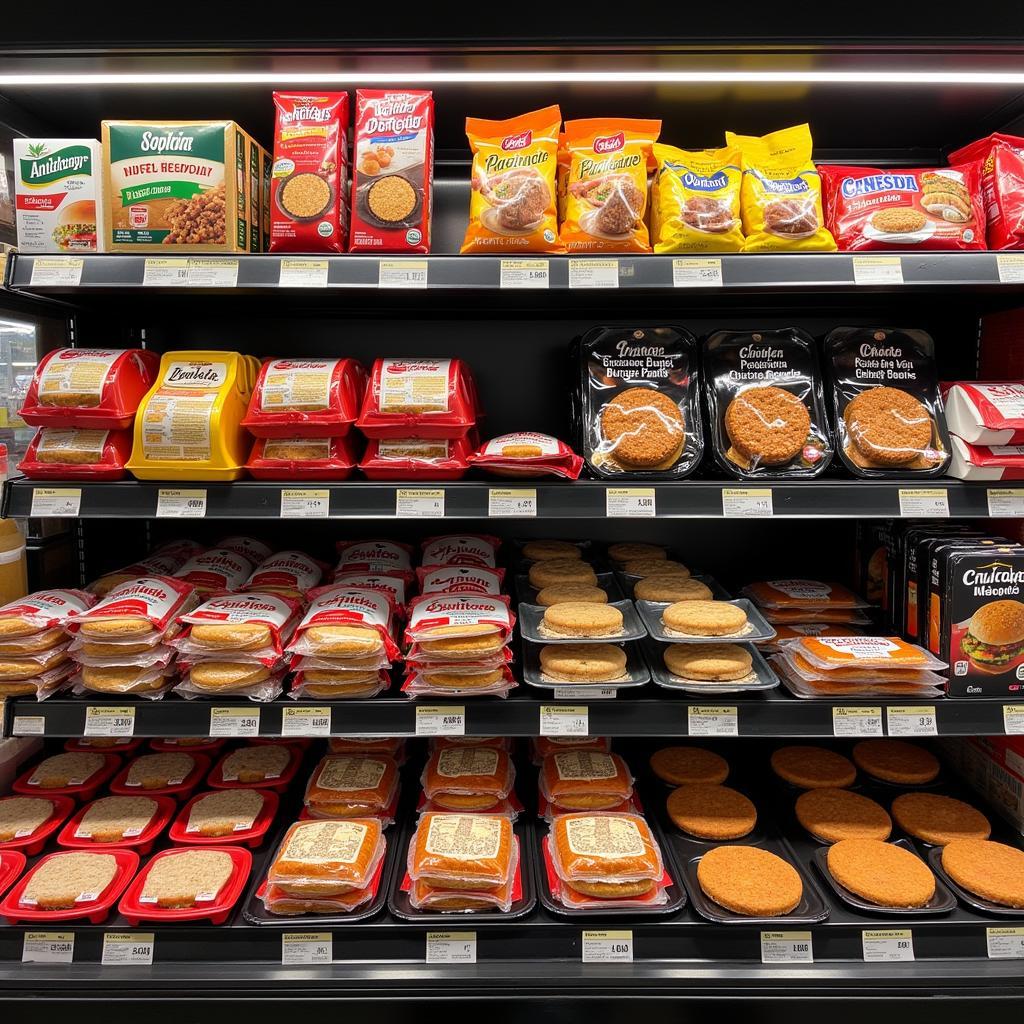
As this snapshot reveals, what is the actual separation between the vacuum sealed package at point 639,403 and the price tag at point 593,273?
0.33 meters

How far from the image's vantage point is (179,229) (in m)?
1.56

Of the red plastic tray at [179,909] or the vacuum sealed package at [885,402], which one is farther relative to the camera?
the vacuum sealed package at [885,402]

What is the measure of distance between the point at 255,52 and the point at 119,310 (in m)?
0.91

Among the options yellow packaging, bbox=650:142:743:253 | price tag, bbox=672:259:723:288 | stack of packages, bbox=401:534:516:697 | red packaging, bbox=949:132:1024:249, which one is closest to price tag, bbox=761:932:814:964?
stack of packages, bbox=401:534:516:697

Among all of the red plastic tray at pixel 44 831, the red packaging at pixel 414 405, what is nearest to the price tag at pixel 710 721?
the red packaging at pixel 414 405

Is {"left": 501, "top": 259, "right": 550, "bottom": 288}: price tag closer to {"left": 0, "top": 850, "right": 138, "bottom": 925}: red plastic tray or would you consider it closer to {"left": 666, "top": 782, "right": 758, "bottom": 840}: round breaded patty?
{"left": 666, "top": 782, "right": 758, "bottom": 840}: round breaded patty

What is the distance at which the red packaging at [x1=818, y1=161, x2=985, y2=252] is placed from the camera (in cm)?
161

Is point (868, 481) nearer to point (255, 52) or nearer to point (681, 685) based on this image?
point (681, 685)

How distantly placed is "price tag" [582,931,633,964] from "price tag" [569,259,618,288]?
1370 mm

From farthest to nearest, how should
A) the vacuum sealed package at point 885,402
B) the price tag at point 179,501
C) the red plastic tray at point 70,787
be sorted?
1. the red plastic tray at point 70,787
2. the vacuum sealed package at point 885,402
3. the price tag at point 179,501

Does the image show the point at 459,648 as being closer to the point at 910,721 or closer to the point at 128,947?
the point at 128,947

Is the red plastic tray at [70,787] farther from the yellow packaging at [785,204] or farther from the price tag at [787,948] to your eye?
the yellow packaging at [785,204]

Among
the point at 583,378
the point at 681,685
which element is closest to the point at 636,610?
the point at 681,685

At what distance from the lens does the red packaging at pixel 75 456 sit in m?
1.59
